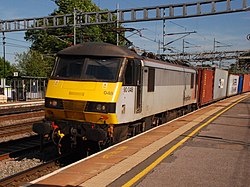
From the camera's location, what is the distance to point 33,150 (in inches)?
423

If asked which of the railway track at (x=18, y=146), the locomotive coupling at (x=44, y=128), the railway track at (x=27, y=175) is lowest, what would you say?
the railway track at (x=18, y=146)

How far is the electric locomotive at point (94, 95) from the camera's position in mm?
8031

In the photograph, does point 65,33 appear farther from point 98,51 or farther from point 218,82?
point 98,51

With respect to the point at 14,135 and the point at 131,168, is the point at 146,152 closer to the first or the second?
the point at 131,168

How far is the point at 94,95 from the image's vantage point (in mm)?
8062

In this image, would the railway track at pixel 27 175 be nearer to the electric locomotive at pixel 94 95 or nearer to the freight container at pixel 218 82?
the electric locomotive at pixel 94 95

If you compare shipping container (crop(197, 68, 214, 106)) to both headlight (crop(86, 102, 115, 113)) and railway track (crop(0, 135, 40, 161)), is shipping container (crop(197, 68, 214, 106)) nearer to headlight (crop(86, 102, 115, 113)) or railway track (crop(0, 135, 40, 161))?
railway track (crop(0, 135, 40, 161))

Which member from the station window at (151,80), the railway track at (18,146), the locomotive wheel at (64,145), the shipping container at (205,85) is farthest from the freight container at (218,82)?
the locomotive wheel at (64,145)

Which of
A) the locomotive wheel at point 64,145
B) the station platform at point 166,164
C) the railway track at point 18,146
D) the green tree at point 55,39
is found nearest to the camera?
the station platform at point 166,164

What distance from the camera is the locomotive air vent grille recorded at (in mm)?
8133

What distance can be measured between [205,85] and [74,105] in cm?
1669

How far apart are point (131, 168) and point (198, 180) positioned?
4.61ft

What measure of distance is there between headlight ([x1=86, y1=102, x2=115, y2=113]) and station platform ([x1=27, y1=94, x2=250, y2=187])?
1066mm

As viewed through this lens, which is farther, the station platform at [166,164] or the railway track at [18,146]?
the railway track at [18,146]
